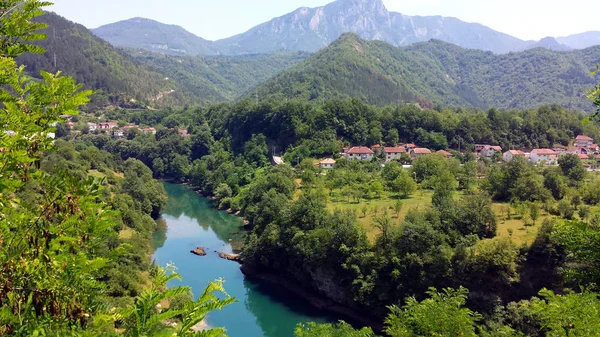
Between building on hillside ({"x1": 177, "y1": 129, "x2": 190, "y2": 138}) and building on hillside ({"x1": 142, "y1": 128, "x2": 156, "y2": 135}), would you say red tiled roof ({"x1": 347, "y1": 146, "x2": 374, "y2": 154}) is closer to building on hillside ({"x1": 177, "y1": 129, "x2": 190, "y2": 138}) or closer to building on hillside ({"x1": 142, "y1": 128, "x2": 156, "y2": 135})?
building on hillside ({"x1": 177, "y1": 129, "x2": 190, "y2": 138})

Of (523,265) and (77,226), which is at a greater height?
(77,226)

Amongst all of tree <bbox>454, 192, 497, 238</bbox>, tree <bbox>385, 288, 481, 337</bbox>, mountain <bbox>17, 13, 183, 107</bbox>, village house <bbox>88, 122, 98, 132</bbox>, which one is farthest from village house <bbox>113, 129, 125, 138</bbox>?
tree <bbox>385, 288, 481, 337</bbox>

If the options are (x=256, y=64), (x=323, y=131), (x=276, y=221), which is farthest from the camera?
(x=256, y=64)

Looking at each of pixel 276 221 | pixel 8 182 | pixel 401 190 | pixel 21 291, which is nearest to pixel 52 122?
pixel 8 182

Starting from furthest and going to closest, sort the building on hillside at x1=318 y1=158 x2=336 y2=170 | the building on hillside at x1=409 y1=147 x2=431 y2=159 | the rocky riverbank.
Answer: the building on hillside at x1=409 y1=147 x2=431 y2=159, the building on hillside at x1=318 y1=158 x2=336 y2=170, the rocky riverbank

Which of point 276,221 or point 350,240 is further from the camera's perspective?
point 276,221

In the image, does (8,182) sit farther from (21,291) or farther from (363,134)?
(363,134)

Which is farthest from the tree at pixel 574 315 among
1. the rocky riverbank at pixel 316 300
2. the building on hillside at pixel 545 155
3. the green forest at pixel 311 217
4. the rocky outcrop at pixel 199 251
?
the building on hillside at pixel 545 155
